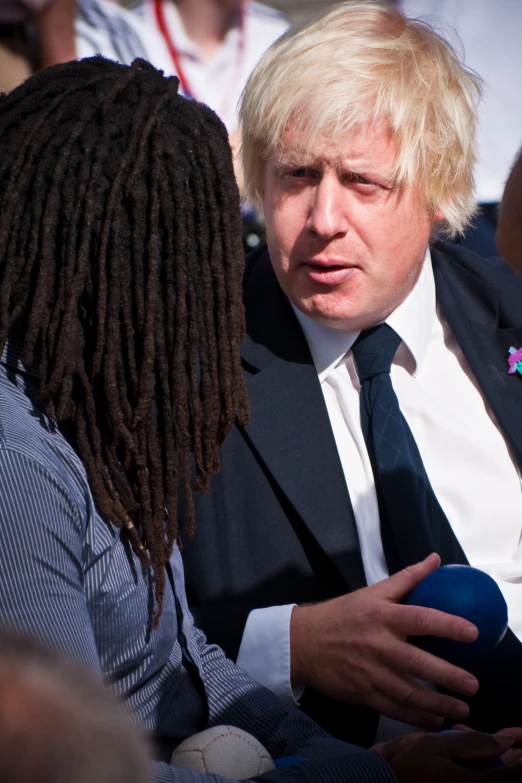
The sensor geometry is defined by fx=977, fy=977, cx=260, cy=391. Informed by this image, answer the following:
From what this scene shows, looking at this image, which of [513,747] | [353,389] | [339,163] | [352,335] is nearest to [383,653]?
[513,747]

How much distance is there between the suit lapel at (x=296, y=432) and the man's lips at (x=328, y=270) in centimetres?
16

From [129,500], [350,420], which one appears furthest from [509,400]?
[129,500]

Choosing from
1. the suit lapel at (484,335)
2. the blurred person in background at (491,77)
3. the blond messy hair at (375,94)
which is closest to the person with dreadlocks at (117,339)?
the blond messy hair at (375,94)

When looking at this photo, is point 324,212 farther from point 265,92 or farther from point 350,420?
point 350,420

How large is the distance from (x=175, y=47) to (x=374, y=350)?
1.49m

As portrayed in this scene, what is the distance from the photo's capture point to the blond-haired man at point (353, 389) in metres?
2.09

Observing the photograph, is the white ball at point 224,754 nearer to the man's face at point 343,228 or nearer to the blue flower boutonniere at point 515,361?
the man's face at point 343,228

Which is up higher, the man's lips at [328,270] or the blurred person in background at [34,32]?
the blurred person in background at [34,32]

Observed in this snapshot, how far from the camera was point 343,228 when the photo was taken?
88.8 inches

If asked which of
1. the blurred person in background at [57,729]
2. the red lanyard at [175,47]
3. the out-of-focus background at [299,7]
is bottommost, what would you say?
the blurred person in background at [57,729]

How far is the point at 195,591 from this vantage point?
7.15 ft

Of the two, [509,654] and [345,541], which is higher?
[345,541]

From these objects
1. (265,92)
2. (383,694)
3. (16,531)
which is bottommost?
(383,694)

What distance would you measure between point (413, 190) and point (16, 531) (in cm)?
144
